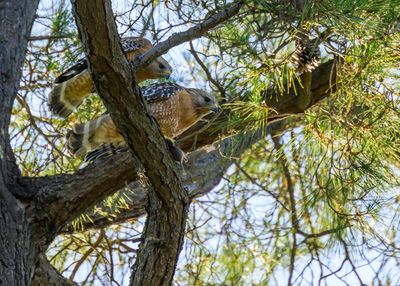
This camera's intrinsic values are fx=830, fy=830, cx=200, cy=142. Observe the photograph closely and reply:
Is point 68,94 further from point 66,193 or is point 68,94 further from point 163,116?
point 66,193

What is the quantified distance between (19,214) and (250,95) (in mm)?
1053

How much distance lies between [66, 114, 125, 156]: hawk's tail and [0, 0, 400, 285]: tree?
0.25 metres

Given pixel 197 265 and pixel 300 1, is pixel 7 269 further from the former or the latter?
pixel 197 265

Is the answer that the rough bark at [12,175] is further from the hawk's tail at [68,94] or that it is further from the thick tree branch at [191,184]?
the thick tree branch at [191,184]

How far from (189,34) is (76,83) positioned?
95 cm

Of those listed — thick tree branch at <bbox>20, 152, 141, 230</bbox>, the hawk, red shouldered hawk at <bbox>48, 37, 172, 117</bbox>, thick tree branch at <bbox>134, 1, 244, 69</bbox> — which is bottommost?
thick tree branch at <bbox>20, 152, 141, 230</bbox>

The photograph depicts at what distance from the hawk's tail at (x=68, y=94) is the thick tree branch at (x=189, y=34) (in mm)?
761

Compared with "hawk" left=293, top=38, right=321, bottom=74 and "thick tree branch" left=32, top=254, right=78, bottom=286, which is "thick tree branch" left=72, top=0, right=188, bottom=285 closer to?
"thick tree branch" left=32, top=254, right=78, bottom=286

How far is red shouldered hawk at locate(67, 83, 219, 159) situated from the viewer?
3334 millimetres

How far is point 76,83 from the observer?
3449 millimetres

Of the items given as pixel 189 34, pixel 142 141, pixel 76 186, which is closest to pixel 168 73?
pixel 189 34

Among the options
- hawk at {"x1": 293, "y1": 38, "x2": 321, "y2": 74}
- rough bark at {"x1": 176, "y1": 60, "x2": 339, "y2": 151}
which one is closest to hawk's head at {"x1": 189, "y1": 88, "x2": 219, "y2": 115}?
rough bark at {"x1": 176, "y1": 60, "x2": 339, "y2": 151}

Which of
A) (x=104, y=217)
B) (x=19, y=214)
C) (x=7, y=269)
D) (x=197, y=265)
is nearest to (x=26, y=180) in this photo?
(x=19, y=214)

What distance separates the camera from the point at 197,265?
13.3 ft
